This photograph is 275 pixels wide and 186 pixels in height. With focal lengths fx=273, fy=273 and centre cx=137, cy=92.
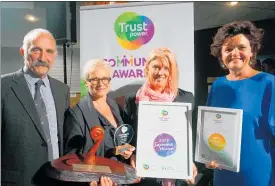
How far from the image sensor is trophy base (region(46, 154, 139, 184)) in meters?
1.60

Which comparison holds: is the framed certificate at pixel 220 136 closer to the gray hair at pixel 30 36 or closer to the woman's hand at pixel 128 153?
the woman's hand at pixel 128 153

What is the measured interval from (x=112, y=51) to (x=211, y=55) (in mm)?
601

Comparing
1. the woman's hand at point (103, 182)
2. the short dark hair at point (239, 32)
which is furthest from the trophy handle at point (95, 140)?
the short dark hair at point (239, 32)

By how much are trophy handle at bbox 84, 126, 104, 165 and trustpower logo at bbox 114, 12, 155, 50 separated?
1.77 feet

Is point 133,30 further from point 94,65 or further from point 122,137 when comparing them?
point 122,137

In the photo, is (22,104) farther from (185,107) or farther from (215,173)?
(215,173)

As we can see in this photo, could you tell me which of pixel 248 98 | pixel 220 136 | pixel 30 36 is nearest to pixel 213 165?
pixel 220 136

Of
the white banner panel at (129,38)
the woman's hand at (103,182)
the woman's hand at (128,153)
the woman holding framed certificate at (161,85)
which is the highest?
the white banner panel at (129,38)

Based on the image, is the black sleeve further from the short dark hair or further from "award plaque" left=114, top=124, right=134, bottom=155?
the short dark hair

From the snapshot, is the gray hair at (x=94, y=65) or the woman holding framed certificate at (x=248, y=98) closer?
the woman holding framed certificate at (x=248, y=98)

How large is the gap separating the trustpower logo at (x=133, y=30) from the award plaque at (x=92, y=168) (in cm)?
56

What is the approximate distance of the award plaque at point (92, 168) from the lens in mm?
1604

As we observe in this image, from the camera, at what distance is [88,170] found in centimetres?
162

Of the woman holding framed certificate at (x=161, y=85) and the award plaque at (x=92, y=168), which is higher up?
the woman holding framed certificate at (x=161, y=85)
